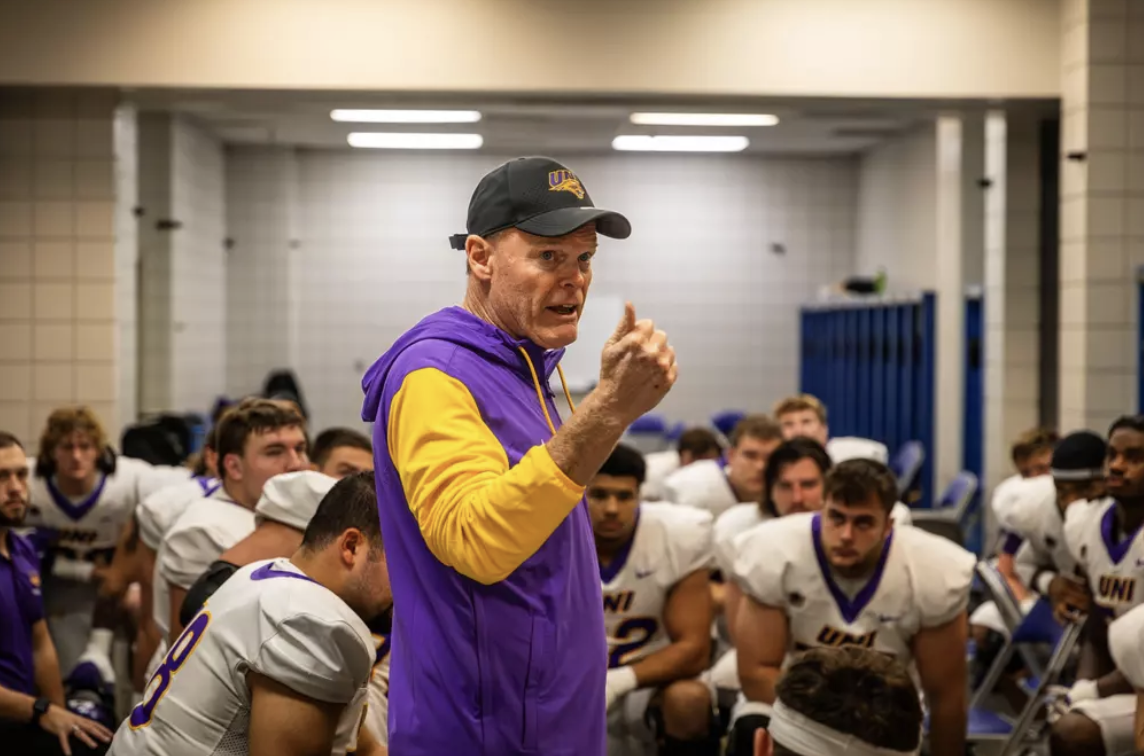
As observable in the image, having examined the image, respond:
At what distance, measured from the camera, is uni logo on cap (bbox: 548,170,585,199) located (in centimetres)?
178

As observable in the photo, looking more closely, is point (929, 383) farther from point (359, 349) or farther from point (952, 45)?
point (359, 349)

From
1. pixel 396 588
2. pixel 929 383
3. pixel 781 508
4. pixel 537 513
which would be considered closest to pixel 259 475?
pixel 781 508

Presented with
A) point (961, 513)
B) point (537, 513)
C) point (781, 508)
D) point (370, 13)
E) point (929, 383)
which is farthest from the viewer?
point (929, 383)

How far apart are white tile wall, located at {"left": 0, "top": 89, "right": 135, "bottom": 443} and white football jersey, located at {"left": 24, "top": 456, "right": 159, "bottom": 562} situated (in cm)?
172

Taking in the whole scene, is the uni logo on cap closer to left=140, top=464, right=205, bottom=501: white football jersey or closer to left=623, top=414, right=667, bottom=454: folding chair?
left=140, top=464, right=205, bottom=501: white football jersey

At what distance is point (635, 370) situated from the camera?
1.57m

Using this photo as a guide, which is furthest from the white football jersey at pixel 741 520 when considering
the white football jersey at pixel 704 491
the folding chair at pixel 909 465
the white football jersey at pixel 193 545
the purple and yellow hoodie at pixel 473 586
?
the folding chair at pixel 909 465

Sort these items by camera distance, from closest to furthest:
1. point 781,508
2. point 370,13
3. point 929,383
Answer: point 781,508 → point 370,13 → point 929,383

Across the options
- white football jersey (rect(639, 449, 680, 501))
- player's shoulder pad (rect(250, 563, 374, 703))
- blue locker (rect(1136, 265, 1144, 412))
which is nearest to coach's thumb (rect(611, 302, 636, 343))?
player's shoulder pad (rect(250, 563, 374, 703))

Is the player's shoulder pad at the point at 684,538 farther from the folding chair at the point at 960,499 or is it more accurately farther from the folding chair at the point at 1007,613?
the folding chair at the point at 960,499

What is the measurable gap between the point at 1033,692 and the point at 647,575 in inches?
67.7

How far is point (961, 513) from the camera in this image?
796cm

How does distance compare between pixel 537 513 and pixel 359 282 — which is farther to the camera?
pixel 359 282

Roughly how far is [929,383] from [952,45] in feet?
14.3
